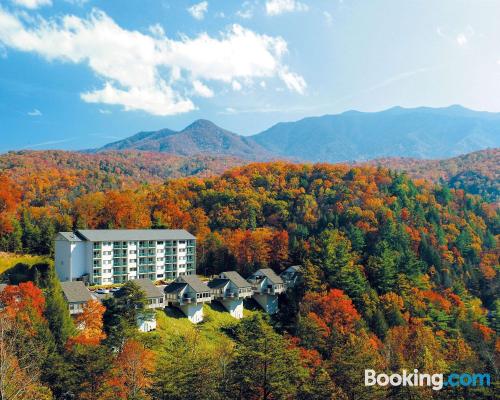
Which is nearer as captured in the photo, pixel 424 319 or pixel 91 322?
pixel 91 322

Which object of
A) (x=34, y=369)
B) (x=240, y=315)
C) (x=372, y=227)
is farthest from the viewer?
(x=372, y=227)

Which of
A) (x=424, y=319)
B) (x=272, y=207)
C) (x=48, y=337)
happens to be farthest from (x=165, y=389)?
(x=272, y=207)

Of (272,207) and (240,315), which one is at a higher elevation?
(272,207)

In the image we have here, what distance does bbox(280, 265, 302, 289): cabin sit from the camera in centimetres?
5966

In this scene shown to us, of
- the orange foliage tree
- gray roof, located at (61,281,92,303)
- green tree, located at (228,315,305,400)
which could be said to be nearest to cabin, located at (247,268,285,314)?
gray roof, located at (61,281,92,303)

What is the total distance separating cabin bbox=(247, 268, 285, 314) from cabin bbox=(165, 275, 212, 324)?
26.7 feet

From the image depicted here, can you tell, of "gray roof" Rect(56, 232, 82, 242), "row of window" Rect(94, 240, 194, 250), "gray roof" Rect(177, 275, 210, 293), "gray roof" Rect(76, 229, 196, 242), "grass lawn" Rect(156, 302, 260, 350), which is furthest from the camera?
"row of window" Rect(94, 240, 194, 250)

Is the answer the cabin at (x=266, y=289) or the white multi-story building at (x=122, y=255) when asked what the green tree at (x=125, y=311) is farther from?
the cabin at (x=266, y=289)

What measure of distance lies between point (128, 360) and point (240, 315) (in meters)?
22.7

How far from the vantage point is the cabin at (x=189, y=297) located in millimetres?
49500

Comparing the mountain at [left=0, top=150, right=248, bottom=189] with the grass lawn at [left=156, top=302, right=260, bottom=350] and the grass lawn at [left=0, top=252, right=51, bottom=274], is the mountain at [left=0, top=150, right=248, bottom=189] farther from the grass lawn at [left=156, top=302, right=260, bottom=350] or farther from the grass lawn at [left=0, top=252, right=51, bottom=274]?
the grass lawn at [left=156, top=302, right=260, bottom=350]

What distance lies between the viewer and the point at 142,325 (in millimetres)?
44125

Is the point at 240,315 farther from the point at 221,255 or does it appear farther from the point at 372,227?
the point at 372,227

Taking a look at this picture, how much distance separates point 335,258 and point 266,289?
942 centimetres
